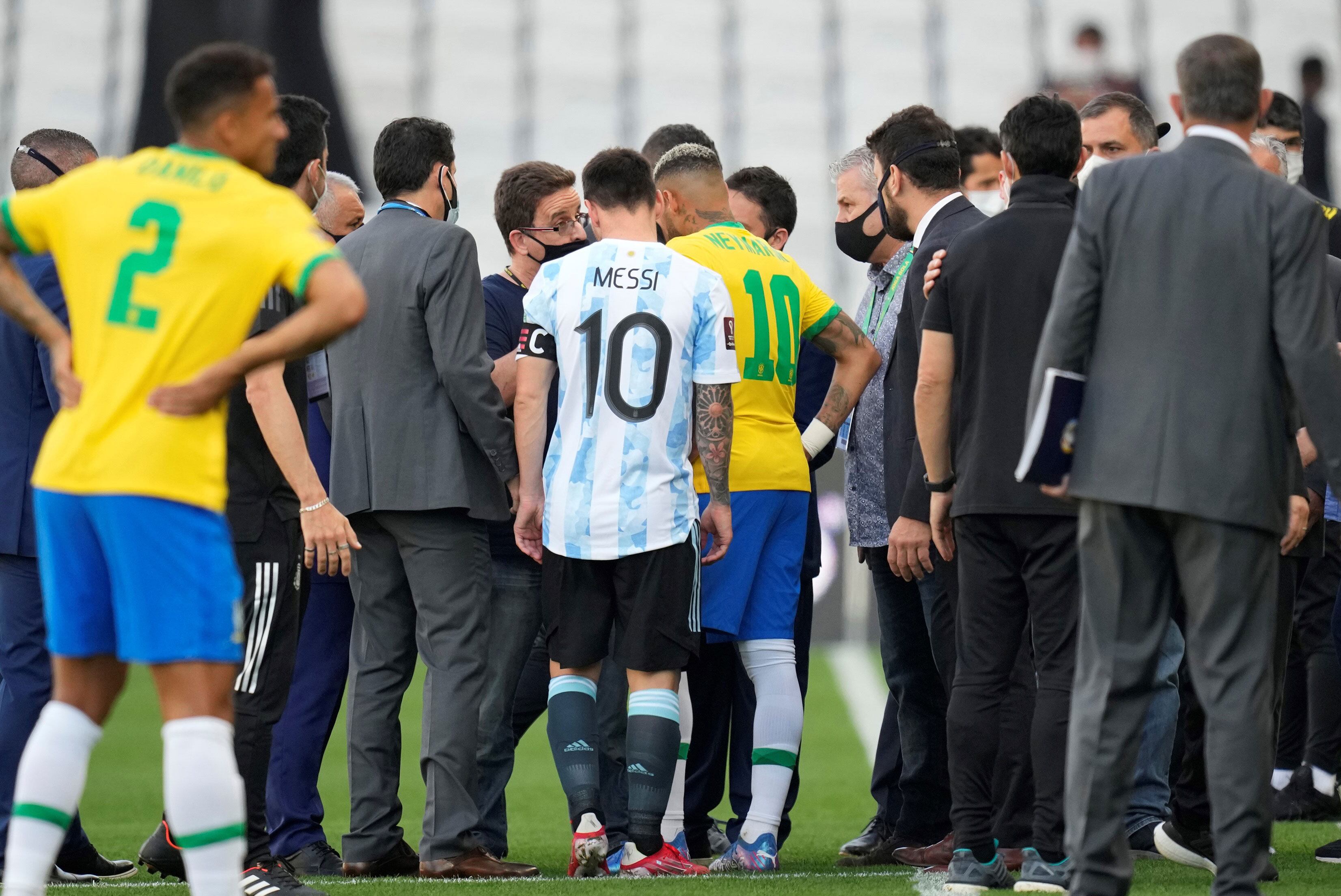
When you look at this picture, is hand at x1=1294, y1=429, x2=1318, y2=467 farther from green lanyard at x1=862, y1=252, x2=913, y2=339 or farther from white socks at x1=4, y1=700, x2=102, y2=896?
white socks at x1=4, y1=700, x2=102, y2=896

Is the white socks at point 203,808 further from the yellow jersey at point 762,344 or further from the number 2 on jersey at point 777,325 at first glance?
the number 2 on jersey at point 777,325

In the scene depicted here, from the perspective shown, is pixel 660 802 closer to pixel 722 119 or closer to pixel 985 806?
pixel 985 806

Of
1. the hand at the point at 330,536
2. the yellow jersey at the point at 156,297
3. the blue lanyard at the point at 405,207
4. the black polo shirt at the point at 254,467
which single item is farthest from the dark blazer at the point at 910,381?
the yellow jersey at the point at 156,297

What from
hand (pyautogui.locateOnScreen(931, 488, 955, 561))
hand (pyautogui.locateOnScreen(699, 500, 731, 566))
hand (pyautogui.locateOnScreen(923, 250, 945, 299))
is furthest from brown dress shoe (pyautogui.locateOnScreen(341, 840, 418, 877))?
hand (pyautogui.locateOnScreen(923, 250, 945, 299))

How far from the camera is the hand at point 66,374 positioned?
3072 millimetres

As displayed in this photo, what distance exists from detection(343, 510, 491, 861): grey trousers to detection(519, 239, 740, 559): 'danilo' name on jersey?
0.31 meters

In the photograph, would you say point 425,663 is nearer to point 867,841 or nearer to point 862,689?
point 867,841

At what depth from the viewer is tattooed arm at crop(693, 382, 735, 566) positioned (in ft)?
15.3

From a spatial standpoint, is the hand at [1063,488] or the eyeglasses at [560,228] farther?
the eyeglasses at [560,228]

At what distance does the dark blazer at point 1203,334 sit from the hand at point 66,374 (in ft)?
6.34

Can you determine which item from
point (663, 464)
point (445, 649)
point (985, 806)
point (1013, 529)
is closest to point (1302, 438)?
point (1013, 529)

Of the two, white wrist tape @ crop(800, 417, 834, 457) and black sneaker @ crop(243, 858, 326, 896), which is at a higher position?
white wrist tape @ crop(800, 417, 834, 457)


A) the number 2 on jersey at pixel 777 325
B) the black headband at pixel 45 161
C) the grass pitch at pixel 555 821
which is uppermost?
the black headband at pixel 45 161

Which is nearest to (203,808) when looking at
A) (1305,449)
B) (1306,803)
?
(1305,449)
